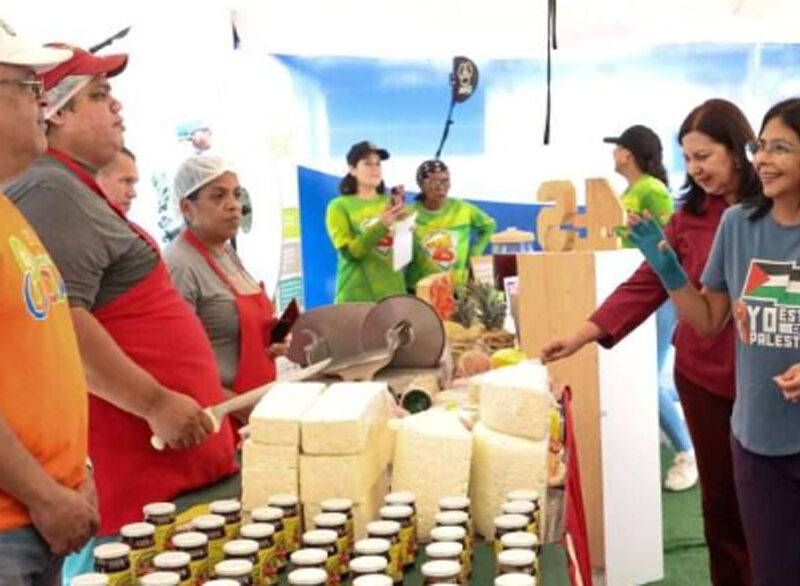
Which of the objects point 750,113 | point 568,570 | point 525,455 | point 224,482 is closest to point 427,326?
point 224,482

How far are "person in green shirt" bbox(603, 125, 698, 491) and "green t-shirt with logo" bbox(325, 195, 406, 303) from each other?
1.29 meters

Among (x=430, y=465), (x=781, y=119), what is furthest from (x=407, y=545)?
(x=781, y=119)

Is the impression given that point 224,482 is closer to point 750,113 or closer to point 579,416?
point 579,416

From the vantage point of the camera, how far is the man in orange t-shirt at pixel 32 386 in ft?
5.42

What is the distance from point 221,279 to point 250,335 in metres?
0.18

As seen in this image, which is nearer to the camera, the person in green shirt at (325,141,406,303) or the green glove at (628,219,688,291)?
the green glove at (628,219,688,291)

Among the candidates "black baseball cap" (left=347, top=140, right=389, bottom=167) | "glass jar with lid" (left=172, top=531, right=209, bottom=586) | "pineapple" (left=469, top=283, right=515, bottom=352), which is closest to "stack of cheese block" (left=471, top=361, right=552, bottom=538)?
"glass jar with lid" (left=172, top=531, right=209, bottom=586)

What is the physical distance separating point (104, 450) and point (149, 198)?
2.48m

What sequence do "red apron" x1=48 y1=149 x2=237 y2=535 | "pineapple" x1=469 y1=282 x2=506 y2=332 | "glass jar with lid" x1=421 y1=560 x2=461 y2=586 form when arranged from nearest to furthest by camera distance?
"glass jar with lid" x1=421 y1=560 x2=461 y2=586 < "red apron" x1=48 y1=149 x2=237 y2=535 < "pineapple" x1=469 y1=282 x2=506 y2=332

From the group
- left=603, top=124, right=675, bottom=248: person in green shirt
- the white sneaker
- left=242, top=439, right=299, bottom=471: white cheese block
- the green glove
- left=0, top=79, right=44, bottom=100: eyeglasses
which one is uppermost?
left=0, top=79, right=44, bottom=100: eyeglasses

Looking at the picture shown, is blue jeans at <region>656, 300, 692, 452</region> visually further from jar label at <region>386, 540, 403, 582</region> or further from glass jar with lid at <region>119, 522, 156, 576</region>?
glass jar with lid at <region>119, 522, 156, 576</region>

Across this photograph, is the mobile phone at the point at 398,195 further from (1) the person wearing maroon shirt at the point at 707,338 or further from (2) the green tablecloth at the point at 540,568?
(2) the green tablecloth at the point at 540,568

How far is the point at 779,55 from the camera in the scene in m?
6.92

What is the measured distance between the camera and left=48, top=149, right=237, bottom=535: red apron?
7.45 feet
